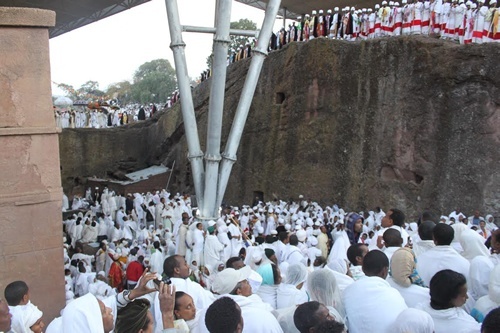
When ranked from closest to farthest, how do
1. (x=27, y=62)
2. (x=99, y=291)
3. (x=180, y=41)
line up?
(x=27, y=62), (x=99, y=291), (x=180, y=41)

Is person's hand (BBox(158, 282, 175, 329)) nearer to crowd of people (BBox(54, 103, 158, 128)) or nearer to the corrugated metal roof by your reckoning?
crowd of people (BBox(54, 103, 158, 128))

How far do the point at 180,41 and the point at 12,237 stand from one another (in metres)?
6.48

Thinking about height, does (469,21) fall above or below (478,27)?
above

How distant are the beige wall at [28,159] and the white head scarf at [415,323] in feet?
15.1

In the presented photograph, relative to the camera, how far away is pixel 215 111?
12.0 meters

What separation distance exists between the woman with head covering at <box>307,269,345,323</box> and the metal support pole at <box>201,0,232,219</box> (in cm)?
790

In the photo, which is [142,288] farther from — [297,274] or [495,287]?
[495,287]

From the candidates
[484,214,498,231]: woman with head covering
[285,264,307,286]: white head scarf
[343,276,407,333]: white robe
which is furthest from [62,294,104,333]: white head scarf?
[484,214,498,231]: woman with head covering

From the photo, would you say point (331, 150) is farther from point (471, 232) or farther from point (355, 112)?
point (471, 232)

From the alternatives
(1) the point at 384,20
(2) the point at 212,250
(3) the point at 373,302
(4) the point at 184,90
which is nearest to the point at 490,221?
(2) the point at 212,250

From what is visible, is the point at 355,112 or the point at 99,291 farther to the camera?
the point at 355,112

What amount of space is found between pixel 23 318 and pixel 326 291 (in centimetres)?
263

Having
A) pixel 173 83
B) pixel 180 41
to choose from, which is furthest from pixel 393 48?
pixel 173 83

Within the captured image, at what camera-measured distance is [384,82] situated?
17.8m
